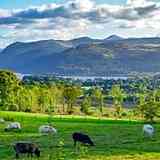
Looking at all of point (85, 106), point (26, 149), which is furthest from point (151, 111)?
point (26, 149)

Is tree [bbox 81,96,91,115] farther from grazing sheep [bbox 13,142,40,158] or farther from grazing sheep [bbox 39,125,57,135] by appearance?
grazing sheep [bbox 13,142,40,158]

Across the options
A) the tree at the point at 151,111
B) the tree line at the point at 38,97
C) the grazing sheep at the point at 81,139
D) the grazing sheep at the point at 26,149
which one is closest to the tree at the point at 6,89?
the tree line at the point at 38,97

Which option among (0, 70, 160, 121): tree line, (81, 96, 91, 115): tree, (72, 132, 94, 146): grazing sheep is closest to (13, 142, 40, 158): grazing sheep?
(72, 132, 94, 146): grazing sheep

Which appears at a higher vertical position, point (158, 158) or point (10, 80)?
point (10, 80)

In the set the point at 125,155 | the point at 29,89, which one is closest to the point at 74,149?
the point at 125,155

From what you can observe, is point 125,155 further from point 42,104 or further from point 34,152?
point 42,104

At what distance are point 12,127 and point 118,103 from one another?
81286mm

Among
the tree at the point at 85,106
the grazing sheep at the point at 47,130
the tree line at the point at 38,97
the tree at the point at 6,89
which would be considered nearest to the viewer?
the grazing sheep at the point at 47,130

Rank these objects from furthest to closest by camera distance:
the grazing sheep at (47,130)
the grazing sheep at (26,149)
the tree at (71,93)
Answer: the tree at (71,93), the grazing sheep at (47,130), the grazing sheep at (26,149)

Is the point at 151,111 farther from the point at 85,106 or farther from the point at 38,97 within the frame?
the point at 38,97

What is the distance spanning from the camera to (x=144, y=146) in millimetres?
48875

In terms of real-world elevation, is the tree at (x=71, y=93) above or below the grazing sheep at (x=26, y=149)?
above

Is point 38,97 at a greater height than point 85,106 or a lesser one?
greater

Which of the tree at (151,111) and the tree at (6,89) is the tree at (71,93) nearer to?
the tree at (6,89)
